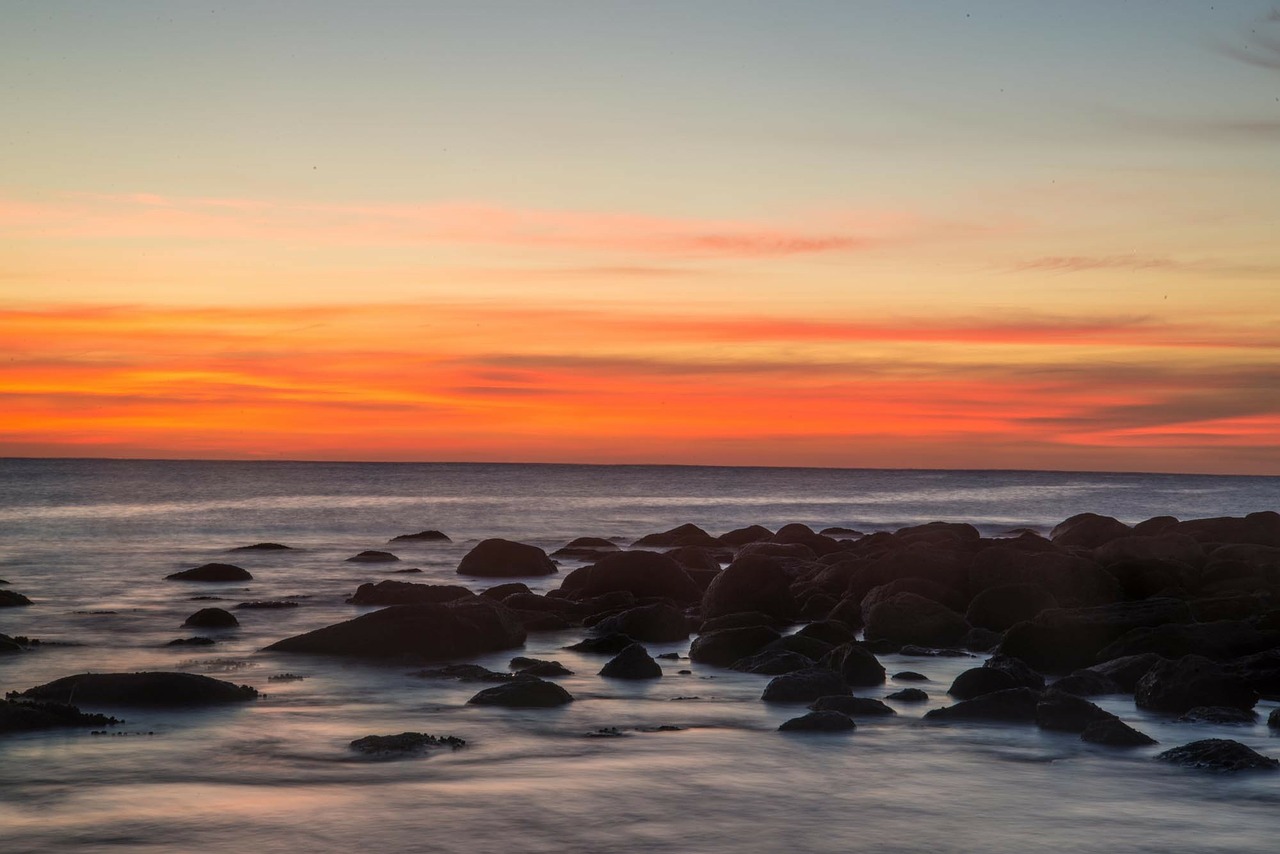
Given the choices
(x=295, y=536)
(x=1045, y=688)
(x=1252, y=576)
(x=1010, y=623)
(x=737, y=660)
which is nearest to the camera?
(x=1045, y=688)

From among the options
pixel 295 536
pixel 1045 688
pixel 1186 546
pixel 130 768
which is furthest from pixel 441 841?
pixel 295 536

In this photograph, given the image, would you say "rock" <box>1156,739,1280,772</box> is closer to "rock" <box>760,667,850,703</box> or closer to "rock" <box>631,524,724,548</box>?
"rock" <box>760,667,850,703</box>

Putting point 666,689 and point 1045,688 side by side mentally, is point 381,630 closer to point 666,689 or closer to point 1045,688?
point 666,689

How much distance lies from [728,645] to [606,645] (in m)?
2.61

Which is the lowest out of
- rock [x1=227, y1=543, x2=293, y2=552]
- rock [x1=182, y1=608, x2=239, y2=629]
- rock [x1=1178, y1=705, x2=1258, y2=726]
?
rock [x1=227, y1=543, x2=293, y2=552]

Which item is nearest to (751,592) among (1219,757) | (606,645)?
(606,645)

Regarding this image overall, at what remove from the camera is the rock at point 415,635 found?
2295 centimetres

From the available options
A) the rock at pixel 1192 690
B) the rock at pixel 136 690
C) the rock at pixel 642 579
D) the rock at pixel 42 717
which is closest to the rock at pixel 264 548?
the rock at pixel 642 579

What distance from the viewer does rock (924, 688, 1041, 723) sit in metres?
17.1

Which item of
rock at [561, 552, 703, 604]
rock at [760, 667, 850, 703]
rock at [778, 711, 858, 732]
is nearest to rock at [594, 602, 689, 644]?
rock at [561, 552, 703, 604]

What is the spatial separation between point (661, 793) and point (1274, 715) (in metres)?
8.44

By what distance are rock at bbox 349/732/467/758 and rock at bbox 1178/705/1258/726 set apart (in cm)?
953

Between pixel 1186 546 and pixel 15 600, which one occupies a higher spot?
pixel 1186 546

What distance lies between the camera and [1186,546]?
31.8m
